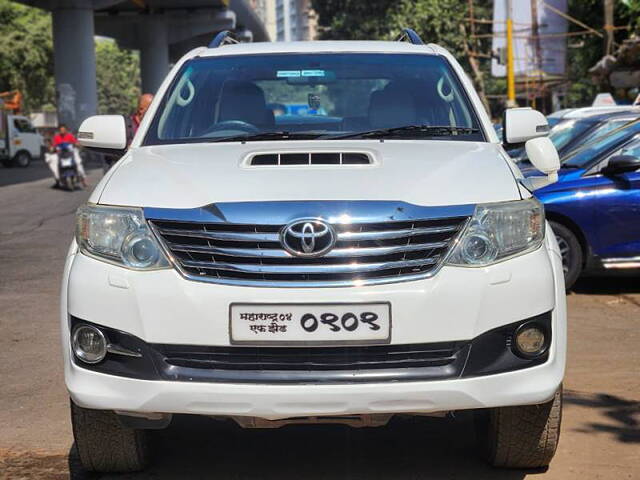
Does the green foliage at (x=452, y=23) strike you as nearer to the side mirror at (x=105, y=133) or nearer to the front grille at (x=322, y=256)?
the side mirror at (x=105, y=133)

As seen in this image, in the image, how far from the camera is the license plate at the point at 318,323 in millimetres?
3557

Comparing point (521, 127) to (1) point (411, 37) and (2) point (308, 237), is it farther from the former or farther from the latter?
(2) point (308, 237)

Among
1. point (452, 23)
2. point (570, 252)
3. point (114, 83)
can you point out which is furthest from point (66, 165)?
point (114, 83)

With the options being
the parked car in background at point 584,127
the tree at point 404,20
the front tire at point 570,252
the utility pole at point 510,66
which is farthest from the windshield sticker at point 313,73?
the tree at point 404,20

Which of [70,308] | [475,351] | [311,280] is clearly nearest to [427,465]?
[475,351]

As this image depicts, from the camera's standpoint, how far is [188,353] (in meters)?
3.63

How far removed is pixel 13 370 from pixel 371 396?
3.29 m

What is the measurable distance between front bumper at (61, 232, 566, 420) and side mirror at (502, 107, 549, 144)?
1.28 meters

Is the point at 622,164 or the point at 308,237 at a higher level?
the point at 308,237

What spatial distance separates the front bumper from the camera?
11.7 feet

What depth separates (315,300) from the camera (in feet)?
11.7

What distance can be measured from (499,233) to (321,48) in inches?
81.2

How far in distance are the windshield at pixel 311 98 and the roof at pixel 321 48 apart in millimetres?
44

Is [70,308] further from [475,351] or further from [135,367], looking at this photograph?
[475,351]
